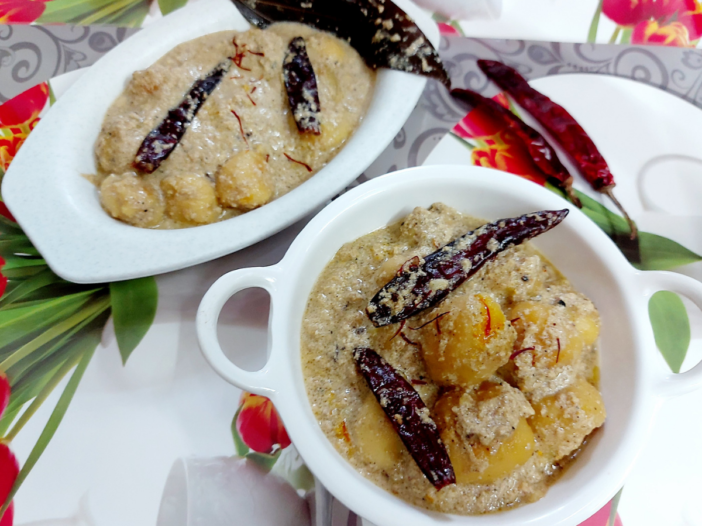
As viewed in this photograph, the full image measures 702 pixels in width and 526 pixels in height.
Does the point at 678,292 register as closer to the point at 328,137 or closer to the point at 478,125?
the point at 478,125

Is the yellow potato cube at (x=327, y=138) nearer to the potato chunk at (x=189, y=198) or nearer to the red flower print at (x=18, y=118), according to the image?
the potato chunk at (x=189, y=198)

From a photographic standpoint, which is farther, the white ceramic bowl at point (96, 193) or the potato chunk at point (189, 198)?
the potato chunk at point (189, 198)

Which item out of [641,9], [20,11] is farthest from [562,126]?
[20,11]

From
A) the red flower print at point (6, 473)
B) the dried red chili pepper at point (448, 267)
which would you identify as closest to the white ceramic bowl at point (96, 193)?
the dried red chili pepper at point (448, 267)

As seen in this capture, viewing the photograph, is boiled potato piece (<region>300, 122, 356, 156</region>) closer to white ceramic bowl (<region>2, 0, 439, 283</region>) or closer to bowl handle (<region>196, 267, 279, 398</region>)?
white ceramic bowl (<region>2, 0, 439, 283</region>)

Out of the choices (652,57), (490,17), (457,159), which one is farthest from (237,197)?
(652,57)

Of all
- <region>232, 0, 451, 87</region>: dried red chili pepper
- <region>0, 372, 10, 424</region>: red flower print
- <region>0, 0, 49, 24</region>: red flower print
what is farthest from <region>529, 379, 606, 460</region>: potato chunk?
<region>0, 0, 49, 24</region>: red flower print

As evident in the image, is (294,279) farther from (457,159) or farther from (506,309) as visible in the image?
(457,159)
